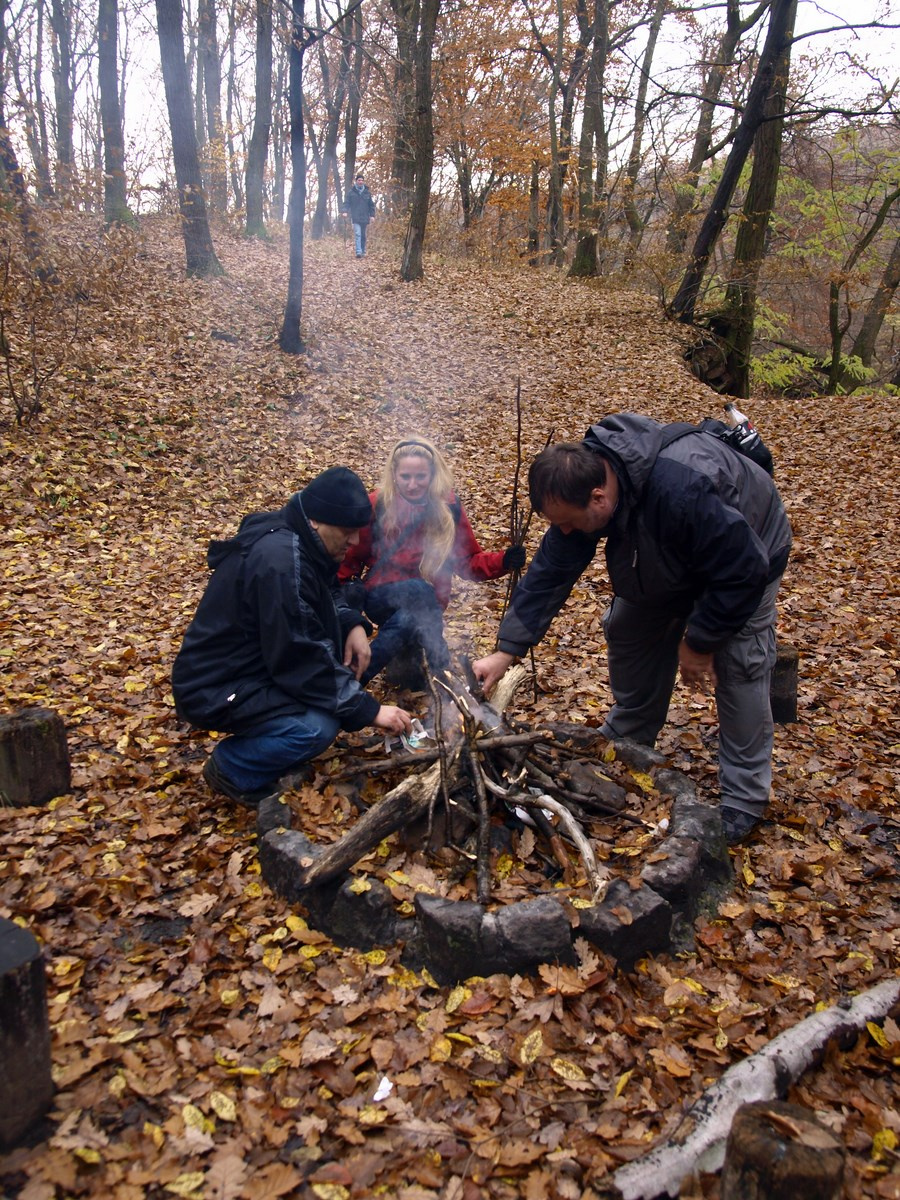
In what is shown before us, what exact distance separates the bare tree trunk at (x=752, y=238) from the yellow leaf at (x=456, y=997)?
12771mm

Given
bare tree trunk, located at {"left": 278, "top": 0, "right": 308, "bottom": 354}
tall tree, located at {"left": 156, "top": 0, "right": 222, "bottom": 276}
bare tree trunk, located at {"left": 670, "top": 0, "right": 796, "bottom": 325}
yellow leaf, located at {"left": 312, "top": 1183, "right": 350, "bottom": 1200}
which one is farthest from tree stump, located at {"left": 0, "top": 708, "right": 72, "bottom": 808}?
bare tree trunk, located at {"left": 670, "top": 0, "right": 796, "bottom": 325}

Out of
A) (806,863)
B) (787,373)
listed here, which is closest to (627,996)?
(806,863)

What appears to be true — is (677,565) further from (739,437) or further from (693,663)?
(739,437)

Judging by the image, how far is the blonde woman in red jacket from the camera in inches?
180

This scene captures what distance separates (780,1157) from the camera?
5.69ft

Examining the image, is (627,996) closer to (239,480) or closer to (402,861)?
(402,861)

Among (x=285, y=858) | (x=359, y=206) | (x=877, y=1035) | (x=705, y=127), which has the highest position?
(x=705, y=127)

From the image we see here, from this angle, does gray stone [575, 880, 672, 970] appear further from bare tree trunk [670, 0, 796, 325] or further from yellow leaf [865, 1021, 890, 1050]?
bare tree trunk [670, 0, 796, 325]

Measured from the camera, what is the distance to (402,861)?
325cm

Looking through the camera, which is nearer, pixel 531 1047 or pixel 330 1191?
pixel 330 1191

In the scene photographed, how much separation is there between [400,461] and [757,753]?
247cm

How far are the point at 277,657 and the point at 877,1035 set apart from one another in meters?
2.66

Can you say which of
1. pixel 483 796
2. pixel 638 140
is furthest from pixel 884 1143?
pixel 638 140

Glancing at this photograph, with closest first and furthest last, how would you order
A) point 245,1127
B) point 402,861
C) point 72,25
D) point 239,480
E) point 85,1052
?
point 245,1127 < point 85,1052 < point 402,861 < point 239,480 < point 72,25
